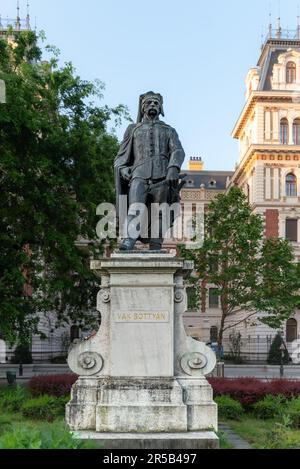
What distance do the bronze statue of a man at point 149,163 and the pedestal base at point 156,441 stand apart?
2894mm

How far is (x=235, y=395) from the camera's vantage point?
17.1 m

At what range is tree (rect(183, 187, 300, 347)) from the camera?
3141 cm

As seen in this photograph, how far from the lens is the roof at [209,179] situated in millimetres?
74750

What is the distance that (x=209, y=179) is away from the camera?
251 ft

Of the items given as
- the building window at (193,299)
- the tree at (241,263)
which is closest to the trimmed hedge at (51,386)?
the tree at (241,263)

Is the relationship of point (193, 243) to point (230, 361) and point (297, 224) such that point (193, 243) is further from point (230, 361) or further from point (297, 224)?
point (297, 224)

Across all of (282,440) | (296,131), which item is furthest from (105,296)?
(296,131)

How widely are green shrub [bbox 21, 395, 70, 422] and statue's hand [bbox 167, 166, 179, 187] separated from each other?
20.7ft

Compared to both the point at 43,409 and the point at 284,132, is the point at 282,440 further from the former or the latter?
the point at 284,132

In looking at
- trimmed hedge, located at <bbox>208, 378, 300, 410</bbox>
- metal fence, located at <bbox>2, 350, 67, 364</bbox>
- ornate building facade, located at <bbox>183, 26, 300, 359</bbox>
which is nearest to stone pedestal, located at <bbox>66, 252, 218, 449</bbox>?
trimmed hedge, located at <bbox>208, 378, 300, 410</bbox>

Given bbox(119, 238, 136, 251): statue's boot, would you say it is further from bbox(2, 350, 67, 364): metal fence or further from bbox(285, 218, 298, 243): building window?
bbox(285, 218, 298, 243): building window

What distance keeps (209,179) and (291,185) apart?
19.8 meters

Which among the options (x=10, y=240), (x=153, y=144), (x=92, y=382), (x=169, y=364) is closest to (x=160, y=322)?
(x=169, y=364)

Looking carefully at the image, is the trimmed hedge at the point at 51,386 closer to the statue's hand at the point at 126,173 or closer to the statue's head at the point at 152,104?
the statue's hand at the point at 126,173
